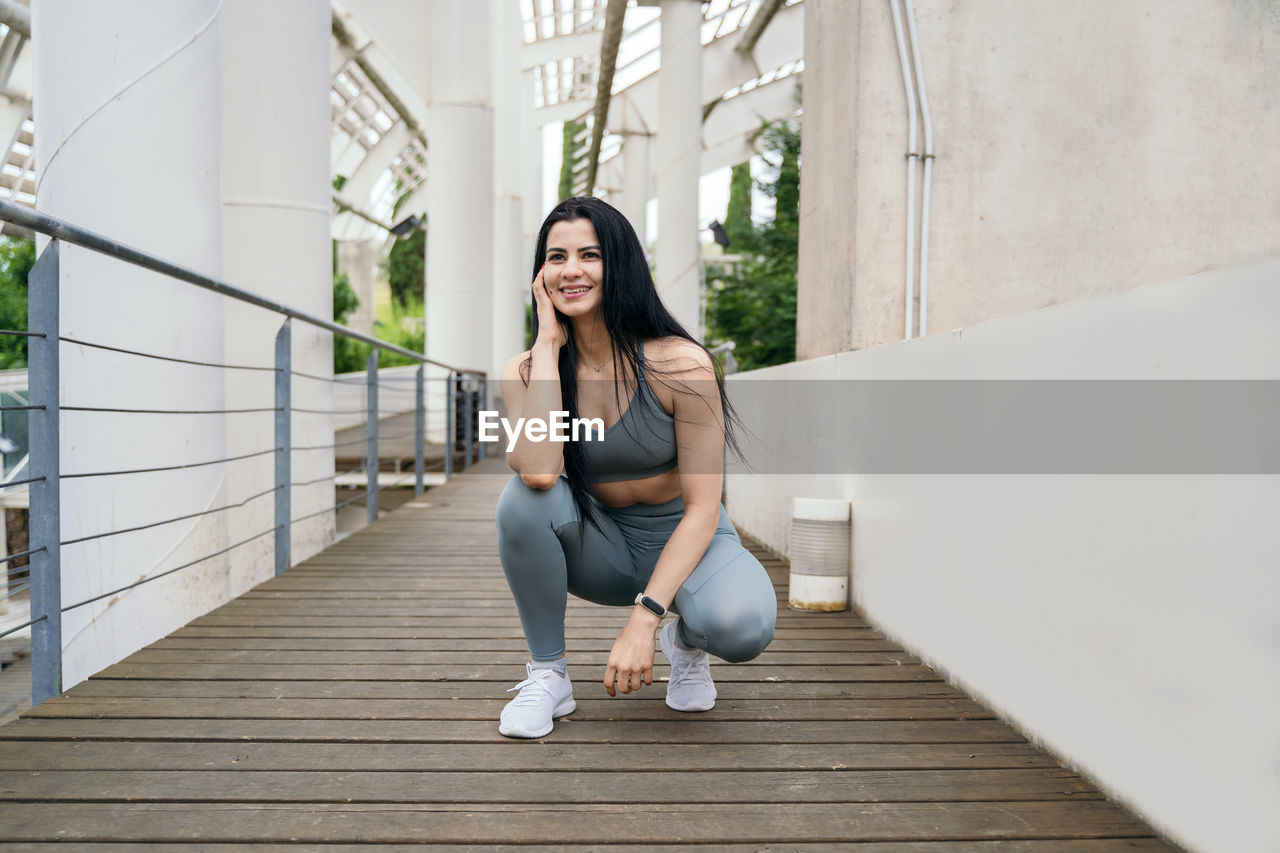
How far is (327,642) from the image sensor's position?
232cm

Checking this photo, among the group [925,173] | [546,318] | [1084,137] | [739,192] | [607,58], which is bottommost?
[546,318]

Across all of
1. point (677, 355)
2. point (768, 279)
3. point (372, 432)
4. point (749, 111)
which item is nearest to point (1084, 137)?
point (677, 355)

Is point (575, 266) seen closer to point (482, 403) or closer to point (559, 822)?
point (559, 822)

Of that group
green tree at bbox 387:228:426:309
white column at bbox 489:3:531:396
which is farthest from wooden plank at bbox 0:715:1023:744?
green tree at bbox 387:228:426:309

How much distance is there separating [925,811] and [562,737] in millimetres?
625

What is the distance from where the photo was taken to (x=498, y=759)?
155 centimetres

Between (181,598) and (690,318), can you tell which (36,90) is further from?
(690,318)

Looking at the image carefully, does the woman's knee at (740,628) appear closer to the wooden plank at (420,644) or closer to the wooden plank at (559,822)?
the wooden plank at (559,822)

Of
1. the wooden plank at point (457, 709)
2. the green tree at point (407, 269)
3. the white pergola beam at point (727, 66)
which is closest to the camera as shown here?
the wooden plank at point (457, 709)

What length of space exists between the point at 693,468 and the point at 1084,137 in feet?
7.00

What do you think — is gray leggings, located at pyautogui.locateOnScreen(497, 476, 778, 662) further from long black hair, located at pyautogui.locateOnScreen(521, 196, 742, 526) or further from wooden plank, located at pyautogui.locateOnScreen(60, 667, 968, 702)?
wooden plank, located at pyautogui.locateOnScreen(60, 667, 968, 702)

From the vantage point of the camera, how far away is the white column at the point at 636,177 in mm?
16531

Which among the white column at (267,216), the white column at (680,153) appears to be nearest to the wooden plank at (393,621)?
the white column at (267,216)

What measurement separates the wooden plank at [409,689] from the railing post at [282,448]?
4.40 ft
